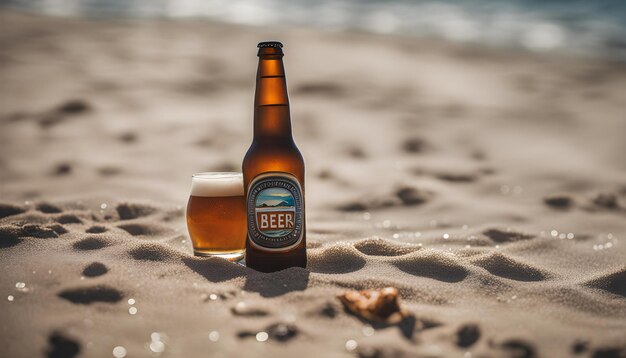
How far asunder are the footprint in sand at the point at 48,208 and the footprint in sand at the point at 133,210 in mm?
259

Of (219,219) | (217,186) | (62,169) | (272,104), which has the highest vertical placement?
(272,104)

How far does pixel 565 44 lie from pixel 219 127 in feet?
19.6

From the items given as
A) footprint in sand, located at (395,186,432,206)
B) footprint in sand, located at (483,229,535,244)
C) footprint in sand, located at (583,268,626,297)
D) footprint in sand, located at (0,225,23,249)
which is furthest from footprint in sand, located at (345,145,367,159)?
footprint in sand, located at (0,225,23,249)

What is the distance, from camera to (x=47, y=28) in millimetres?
7137

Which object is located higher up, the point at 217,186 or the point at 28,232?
the point at 217,186

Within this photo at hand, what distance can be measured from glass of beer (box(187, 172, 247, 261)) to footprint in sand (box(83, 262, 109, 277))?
37cm

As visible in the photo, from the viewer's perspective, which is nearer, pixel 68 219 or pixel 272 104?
pixel 272 104

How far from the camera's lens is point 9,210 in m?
2.87

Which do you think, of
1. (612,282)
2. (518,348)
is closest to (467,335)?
(518,348)

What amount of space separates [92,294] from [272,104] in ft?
2.89

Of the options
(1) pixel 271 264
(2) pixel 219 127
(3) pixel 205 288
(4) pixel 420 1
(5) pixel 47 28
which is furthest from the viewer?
(4) pixel 420 1

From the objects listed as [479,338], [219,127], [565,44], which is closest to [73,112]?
[219,127]

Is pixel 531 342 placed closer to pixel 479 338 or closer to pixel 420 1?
pixel 479 338

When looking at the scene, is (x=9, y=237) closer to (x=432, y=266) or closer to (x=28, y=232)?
(x=28, y=232)
